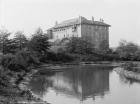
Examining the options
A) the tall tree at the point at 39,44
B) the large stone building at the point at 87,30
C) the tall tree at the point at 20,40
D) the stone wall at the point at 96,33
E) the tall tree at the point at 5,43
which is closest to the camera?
the tall tree at the point at 5,43

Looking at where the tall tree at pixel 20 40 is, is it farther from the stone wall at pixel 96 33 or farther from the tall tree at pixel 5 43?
the stone wall at pixel 96 33

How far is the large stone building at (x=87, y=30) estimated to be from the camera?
58.2 meters

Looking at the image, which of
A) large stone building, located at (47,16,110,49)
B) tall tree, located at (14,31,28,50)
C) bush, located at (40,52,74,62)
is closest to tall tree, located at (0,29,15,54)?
tall tree, located at (14,31,28,50)

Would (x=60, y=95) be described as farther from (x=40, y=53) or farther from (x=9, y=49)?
(x=40, y=53)

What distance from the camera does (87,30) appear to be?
2335 inches

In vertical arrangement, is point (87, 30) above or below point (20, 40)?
above

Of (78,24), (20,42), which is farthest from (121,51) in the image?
(20,42)

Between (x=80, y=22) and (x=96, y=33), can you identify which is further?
(x=96, y=33)

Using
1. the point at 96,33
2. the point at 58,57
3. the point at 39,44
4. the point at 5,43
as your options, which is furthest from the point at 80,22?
the point at 5,43

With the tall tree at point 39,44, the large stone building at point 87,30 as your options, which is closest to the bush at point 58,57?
the tall tree at point 39,44

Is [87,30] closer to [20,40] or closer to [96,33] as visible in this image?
[96,33]

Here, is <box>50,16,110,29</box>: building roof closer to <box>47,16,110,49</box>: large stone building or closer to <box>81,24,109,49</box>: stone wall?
<box>47,16,110,49</box>: large stone building

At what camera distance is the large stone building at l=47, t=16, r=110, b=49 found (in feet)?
191

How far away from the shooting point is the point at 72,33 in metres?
61.4
